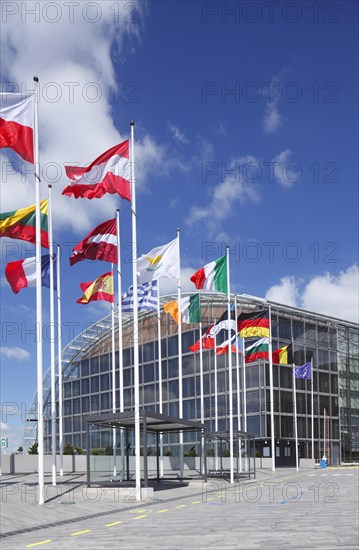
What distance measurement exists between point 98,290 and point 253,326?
12.6 metres

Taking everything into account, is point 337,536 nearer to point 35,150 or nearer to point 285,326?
point 35,150

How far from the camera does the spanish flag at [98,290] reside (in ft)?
129

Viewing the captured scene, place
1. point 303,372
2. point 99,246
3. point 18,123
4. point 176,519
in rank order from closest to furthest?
point 176,519
point 18,123
point 99,246
point 303,372

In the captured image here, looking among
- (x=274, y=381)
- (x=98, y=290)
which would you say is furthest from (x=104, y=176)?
(x=274, y=381)

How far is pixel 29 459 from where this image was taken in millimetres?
45469

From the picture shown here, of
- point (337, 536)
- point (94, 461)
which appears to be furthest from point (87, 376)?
point (337, 536)

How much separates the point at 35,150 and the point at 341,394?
69.5 meters

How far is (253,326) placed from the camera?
47438mm

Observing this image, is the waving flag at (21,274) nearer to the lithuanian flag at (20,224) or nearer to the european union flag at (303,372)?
the lithuanian flag at (20,224)

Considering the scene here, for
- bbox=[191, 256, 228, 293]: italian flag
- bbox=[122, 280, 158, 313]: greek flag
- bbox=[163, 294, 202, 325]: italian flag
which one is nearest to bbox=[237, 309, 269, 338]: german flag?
bbox=[163, 294, 202, 325]: italian flag

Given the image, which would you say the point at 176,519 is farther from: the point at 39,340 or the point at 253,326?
the point at 253,326

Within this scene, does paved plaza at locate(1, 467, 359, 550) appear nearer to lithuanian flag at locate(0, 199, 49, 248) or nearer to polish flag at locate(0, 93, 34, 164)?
lithuanian flag at locate(0, 199, 49, 248)

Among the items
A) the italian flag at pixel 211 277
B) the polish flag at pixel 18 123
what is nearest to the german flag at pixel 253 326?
the italian flag at pixel 211 277

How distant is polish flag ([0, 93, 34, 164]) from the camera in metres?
25.1
